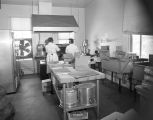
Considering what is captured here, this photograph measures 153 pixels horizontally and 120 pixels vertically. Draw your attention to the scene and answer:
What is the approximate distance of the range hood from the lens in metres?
4.11

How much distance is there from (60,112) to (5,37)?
2301 mm

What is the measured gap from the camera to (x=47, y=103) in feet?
10.3

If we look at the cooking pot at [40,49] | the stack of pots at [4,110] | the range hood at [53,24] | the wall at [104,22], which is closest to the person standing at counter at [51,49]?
the range hood at [53,24]

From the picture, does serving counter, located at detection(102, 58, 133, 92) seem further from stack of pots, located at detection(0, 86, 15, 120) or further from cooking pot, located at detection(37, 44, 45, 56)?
cooking pot, located at detection(37, 44, 45, 56)

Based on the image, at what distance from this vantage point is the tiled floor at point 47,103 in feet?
8.51

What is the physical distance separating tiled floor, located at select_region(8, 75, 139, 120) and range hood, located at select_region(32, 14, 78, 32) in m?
1.74

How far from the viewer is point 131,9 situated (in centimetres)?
32

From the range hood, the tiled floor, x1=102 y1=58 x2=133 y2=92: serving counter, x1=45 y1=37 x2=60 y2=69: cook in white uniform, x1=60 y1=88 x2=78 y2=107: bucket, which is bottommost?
the tiled floor

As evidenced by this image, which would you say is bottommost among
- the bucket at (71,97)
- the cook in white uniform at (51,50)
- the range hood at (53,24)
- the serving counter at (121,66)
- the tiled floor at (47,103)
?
the tiled floor at (47,103)

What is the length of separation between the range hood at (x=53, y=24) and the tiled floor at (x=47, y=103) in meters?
1.74

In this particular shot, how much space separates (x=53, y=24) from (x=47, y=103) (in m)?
2.23

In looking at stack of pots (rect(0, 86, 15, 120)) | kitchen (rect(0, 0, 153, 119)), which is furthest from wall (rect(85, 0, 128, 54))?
stack of pots (rect(0, 86, 15, 120))

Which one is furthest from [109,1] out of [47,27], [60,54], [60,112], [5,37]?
[60,112]

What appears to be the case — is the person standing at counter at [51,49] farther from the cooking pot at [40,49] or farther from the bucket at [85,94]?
the bucket at [85,94]
